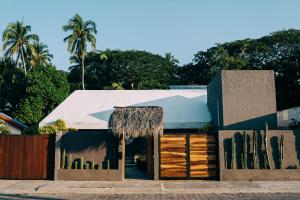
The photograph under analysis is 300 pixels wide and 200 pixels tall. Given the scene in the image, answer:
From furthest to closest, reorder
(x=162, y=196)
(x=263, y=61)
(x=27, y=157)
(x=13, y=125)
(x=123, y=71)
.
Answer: (x=123, y=71) → (x=263, y=61) → (x=13, y=125) → (x=27, y=157) → (x=162, y=196)

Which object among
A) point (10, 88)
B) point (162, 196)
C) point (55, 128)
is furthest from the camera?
point (10, 88)

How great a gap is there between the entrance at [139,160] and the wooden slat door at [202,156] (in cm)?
186

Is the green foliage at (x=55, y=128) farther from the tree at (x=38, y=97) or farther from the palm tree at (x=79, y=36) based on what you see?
the palm tree at (x=79, y=36)

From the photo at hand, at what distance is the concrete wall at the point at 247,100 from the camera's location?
666 inches

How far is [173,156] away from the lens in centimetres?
1439

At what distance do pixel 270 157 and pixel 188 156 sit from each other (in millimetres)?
3508

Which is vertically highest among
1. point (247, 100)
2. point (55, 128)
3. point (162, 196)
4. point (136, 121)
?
point (247, 100)

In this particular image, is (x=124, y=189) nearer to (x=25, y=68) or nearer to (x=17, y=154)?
(x=17, y=154)

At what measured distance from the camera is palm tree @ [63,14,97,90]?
137 ft

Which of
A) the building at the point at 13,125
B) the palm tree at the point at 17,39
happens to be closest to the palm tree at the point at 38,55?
the palm tree at the point at 17,39

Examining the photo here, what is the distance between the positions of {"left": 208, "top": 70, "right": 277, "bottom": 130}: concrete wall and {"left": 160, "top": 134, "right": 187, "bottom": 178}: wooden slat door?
3.57 metres

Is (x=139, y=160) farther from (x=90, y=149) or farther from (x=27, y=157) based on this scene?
(x=27, y=157)

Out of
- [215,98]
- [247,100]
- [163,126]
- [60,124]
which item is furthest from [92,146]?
[247,100]

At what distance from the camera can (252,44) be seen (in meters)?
46.2
